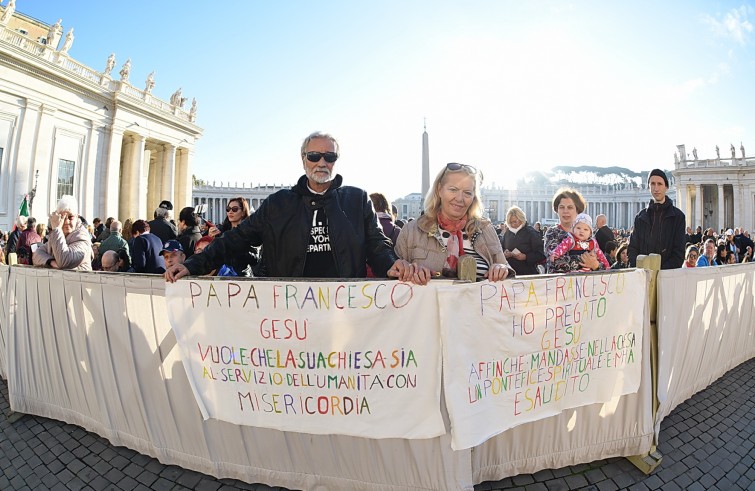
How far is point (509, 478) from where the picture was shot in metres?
2.74

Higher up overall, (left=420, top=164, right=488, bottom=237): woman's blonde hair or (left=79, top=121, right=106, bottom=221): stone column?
(left=79, top=121, right=106, bottom=221): stone column

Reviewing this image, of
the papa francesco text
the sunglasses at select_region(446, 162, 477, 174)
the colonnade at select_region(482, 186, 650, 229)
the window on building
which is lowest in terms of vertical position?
the papa francesco text

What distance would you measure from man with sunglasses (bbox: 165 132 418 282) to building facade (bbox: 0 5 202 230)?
2233cm

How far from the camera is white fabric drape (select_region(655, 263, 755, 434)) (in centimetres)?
317

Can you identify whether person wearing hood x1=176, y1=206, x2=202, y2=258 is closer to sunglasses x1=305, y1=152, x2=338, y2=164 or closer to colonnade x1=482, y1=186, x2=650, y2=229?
sunglasses x1=305, y1=152, x2=338, y2=164

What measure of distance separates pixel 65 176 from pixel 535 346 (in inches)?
1200

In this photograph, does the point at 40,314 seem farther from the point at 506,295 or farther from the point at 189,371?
the point at 506,295

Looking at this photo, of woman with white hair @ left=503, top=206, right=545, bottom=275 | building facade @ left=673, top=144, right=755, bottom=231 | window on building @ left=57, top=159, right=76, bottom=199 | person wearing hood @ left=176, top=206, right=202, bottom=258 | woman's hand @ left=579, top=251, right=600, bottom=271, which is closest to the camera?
woman's hand @ left=579, top=251, right=600, bottom=271

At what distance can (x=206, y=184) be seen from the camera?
75.9 meters

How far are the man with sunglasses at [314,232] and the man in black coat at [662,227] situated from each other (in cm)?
371

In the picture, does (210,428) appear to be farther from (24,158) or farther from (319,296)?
(24,158)

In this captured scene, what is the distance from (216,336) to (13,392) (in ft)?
10.5

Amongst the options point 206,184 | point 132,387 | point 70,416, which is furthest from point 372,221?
point 206,184

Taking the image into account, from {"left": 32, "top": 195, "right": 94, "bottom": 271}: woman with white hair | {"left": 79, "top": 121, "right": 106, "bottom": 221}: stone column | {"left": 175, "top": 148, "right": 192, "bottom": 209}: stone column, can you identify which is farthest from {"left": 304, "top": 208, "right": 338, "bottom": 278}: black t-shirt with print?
{"left": 175, "top": 148, "right": 192, "bottom": 209}: stone column
